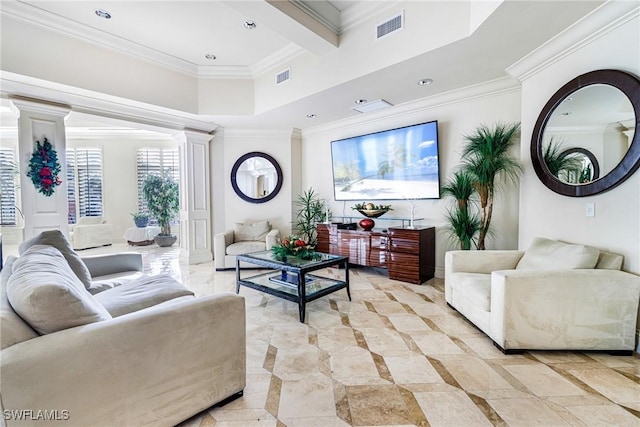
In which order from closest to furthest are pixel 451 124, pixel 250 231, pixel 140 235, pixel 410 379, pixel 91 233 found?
1. pixel 410 379
2. pixel 451 124
3. pixel 250 231
4. pixel 91 233
5. pixel 140 235

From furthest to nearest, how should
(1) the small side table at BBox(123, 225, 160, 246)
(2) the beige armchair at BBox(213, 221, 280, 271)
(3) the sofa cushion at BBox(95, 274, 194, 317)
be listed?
1. (1) the small side table at BBox(123, 225, 160, 246)
2. (2) the beige armchair at BBox(213, 221, 280, 271)
3. (3) the sofa cushion at BBox(95, 274, 194, 317)

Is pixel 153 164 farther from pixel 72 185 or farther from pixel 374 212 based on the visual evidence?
pixel 374 212

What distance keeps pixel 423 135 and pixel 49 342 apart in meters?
4.32

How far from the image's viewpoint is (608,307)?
6.93 feet

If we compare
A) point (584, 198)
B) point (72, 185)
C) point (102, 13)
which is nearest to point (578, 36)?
point (584, 198)

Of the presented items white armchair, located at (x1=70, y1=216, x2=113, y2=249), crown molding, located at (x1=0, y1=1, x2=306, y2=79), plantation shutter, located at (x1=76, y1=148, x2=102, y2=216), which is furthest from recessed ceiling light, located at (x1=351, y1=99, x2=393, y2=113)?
plantation shutter, located at (x1=76, y1=148, x2=102, y2=216)

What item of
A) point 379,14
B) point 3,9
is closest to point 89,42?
point 3,9

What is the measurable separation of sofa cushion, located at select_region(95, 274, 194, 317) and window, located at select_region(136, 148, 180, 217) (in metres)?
6.34

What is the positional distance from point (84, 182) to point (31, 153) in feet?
14.9

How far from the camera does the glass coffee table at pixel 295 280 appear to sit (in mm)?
2842

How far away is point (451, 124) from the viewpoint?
407 centimetres

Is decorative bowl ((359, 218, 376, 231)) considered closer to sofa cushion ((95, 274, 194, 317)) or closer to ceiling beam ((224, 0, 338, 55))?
ceiling beam ((224, 0, 338, 55))

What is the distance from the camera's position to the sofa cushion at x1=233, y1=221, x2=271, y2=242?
5.27m

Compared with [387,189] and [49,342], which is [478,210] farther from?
[49,342]
